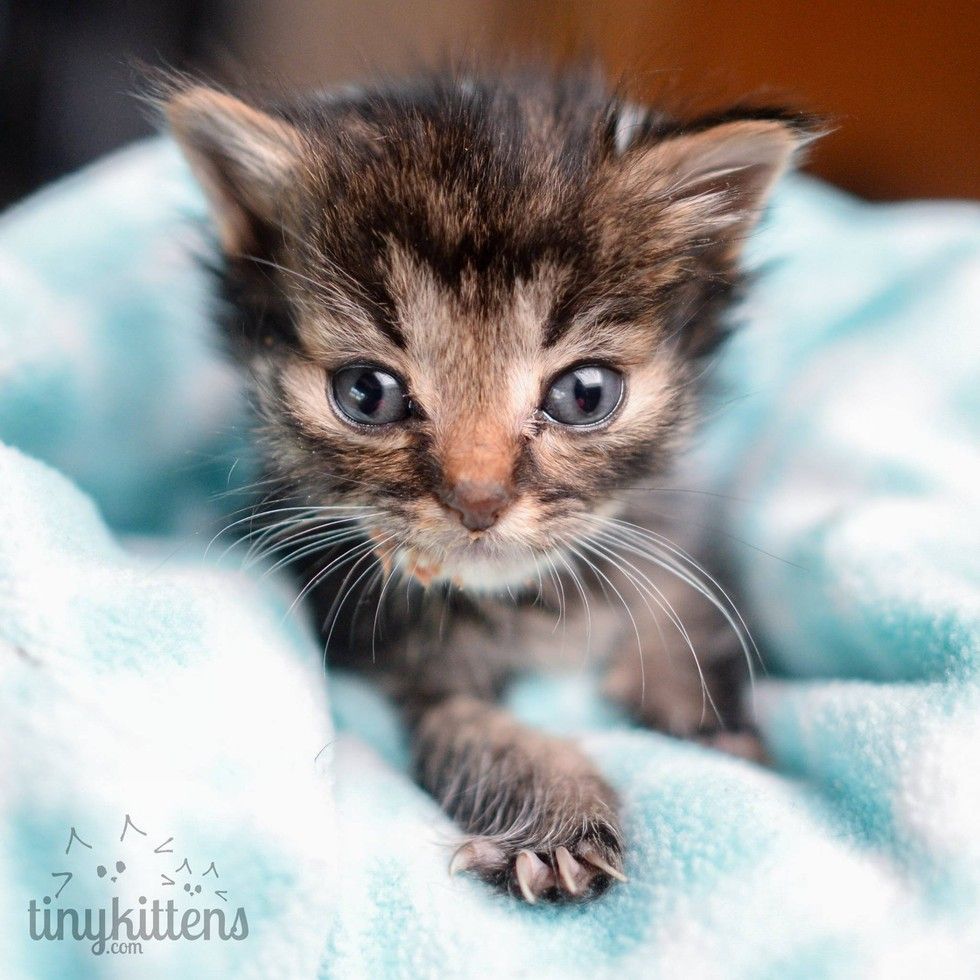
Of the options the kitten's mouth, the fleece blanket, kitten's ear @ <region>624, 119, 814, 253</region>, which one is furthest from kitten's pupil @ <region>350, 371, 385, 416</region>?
kitten's ear @ <region>624, 119, 814, 253</region>

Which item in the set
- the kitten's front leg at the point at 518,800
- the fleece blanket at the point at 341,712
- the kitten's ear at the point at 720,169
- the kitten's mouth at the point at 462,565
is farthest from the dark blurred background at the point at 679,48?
the kitten's front leg at the point at 518,800

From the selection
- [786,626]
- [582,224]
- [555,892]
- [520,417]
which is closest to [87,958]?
[555,892]

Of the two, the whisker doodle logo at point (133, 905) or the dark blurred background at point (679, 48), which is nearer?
the whisker doodle logo at point (133, 905)

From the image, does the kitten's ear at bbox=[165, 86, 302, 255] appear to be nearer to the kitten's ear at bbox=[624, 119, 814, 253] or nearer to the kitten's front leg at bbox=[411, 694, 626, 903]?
the kitten's ear at bbox=[624, 119, 814, 253]

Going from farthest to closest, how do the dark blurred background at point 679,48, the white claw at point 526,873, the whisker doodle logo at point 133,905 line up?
the dark blurred background at point 679,48
the white claw at point 526,873
the whisker doodle logo at point 133,905

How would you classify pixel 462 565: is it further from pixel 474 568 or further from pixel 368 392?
pixel 368 392

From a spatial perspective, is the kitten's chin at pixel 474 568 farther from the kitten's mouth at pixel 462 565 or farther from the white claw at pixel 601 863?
the white claw at pixel 601 863

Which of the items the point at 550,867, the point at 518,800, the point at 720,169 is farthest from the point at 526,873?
the point at 720,169

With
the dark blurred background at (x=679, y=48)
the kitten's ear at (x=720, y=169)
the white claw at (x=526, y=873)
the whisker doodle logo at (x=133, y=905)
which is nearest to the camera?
the whisker doodle logo at (x=133, y=905)
